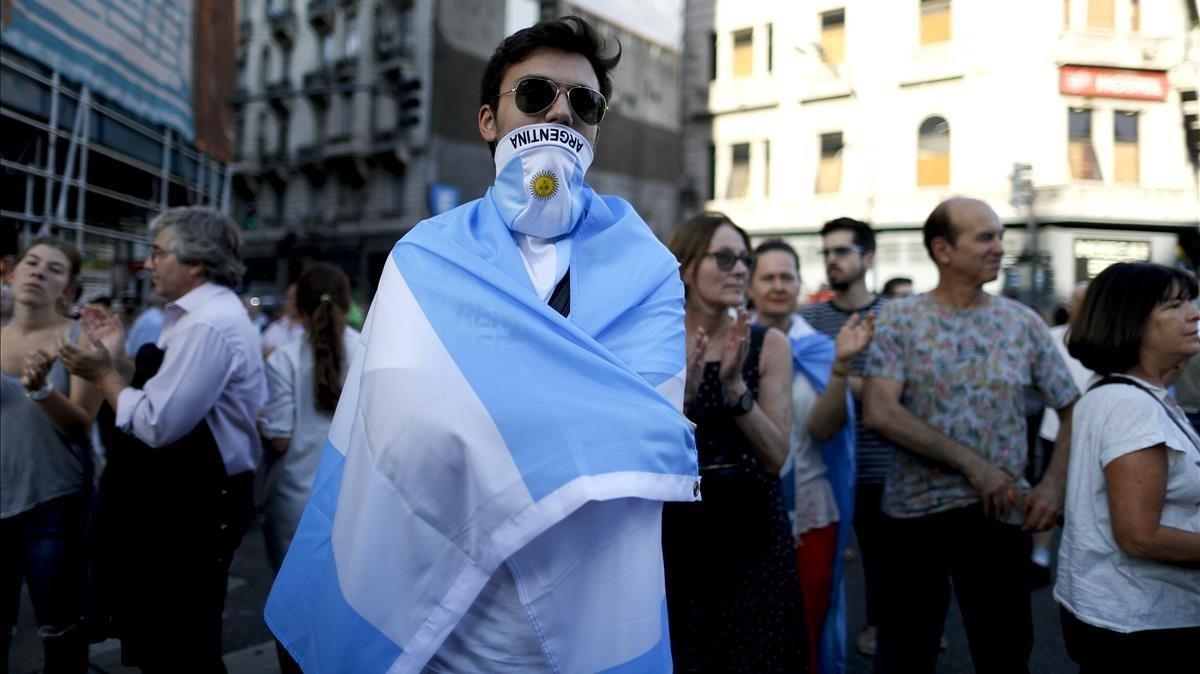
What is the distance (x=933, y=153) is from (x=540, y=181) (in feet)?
65.6

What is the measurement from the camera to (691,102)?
78.7ft

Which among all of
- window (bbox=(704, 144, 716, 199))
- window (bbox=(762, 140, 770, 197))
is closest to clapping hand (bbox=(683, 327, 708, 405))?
window (bbox=(762, 140, 770, 197))

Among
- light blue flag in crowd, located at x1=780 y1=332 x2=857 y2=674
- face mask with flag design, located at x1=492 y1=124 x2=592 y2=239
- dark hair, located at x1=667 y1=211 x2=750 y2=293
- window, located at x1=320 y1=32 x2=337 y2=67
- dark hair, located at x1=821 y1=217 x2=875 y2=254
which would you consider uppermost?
window, located at x1=320 y1=32 x2=337 y2=67

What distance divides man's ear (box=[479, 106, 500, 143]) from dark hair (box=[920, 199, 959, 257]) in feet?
6.48

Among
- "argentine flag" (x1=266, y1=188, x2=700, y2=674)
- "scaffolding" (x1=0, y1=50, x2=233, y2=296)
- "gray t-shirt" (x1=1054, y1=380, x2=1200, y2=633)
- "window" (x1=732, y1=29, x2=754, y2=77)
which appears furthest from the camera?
"window" (x1=732, y1=29, x2=754, y2=77)

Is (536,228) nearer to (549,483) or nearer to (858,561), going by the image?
(549,483)

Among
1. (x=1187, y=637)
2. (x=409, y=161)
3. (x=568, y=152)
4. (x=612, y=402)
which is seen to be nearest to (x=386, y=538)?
(x=612, y=402)

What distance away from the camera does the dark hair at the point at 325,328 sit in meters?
3.61

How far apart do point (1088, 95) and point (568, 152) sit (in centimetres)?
1980

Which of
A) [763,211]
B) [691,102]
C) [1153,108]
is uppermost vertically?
[691,102]

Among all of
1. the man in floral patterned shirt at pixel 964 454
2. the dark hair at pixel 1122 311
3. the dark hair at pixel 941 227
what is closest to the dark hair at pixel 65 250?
the man in floral patterned shirt at pixel 964 454

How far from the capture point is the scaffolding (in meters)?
4.95

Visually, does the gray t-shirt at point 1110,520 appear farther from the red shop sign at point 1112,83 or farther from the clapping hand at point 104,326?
the red shop sign at point 1112,83

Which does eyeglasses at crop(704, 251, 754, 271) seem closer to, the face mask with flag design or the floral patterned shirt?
the floral patterned shirt
